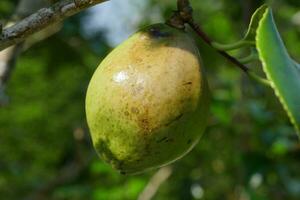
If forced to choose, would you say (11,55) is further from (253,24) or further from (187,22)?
(253,24)

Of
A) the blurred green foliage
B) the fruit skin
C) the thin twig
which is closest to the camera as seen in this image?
the fruit skin

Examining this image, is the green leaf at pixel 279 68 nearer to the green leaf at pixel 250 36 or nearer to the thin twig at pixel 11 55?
the green leaf at pixel 250 36

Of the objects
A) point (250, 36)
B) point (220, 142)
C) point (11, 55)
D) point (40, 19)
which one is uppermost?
point (40, 19)

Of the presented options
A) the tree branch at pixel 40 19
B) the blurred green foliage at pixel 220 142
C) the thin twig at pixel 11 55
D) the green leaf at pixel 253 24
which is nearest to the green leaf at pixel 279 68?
the green leaf at pixel 253 24

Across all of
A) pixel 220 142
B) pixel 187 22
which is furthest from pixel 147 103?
pixel 220 142

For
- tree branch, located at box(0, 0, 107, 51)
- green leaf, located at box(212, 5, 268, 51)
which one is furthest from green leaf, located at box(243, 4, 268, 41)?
tree branch, located at box(0, 0, 107, 51)

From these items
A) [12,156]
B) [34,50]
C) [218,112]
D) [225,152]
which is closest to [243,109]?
[218,112]

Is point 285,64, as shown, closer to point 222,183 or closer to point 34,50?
point 34,50

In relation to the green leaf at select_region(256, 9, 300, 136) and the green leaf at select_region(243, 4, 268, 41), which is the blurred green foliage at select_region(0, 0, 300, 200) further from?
the green leaf at select_region(256, 9, 300, 136)
